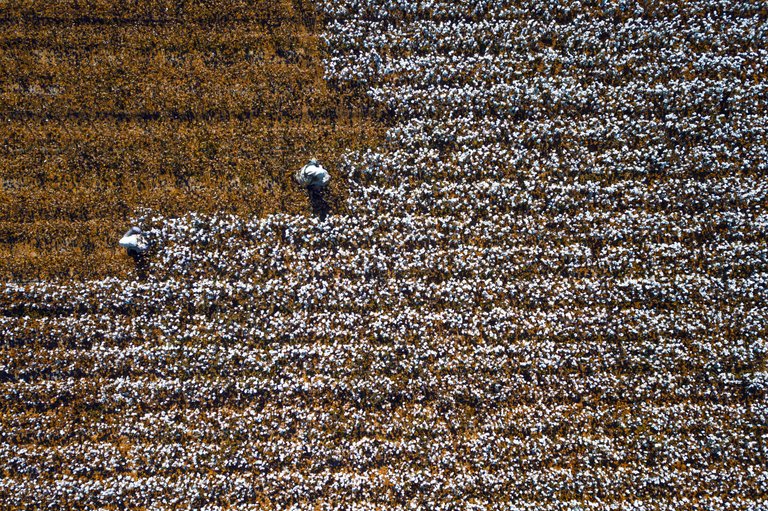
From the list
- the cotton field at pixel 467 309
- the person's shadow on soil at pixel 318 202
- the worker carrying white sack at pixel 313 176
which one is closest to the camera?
the cotton field at pixel 467 309

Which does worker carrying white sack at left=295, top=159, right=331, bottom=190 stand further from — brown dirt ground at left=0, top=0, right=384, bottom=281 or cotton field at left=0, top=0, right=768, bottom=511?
cotton field at left=0, top=0, right=768, bottom=511

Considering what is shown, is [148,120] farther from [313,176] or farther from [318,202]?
[318,202]

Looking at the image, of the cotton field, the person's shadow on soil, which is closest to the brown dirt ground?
the person's shadow on soil

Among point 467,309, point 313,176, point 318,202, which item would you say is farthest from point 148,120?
point 467,309

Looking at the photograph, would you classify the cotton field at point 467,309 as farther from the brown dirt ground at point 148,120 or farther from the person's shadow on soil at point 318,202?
the brown dirt ground at point 148,120

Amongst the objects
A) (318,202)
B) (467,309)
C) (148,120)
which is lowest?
(467,309)

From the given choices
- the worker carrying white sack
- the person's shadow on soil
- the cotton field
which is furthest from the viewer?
the person's shadow on soil

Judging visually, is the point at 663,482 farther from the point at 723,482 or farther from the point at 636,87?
the point at 636,87

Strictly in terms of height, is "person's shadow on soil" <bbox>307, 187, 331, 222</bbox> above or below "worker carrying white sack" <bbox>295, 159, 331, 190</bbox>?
below

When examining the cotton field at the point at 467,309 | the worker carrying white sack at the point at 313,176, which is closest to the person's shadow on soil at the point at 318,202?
the worker carrying white sack at the point at 313,176
